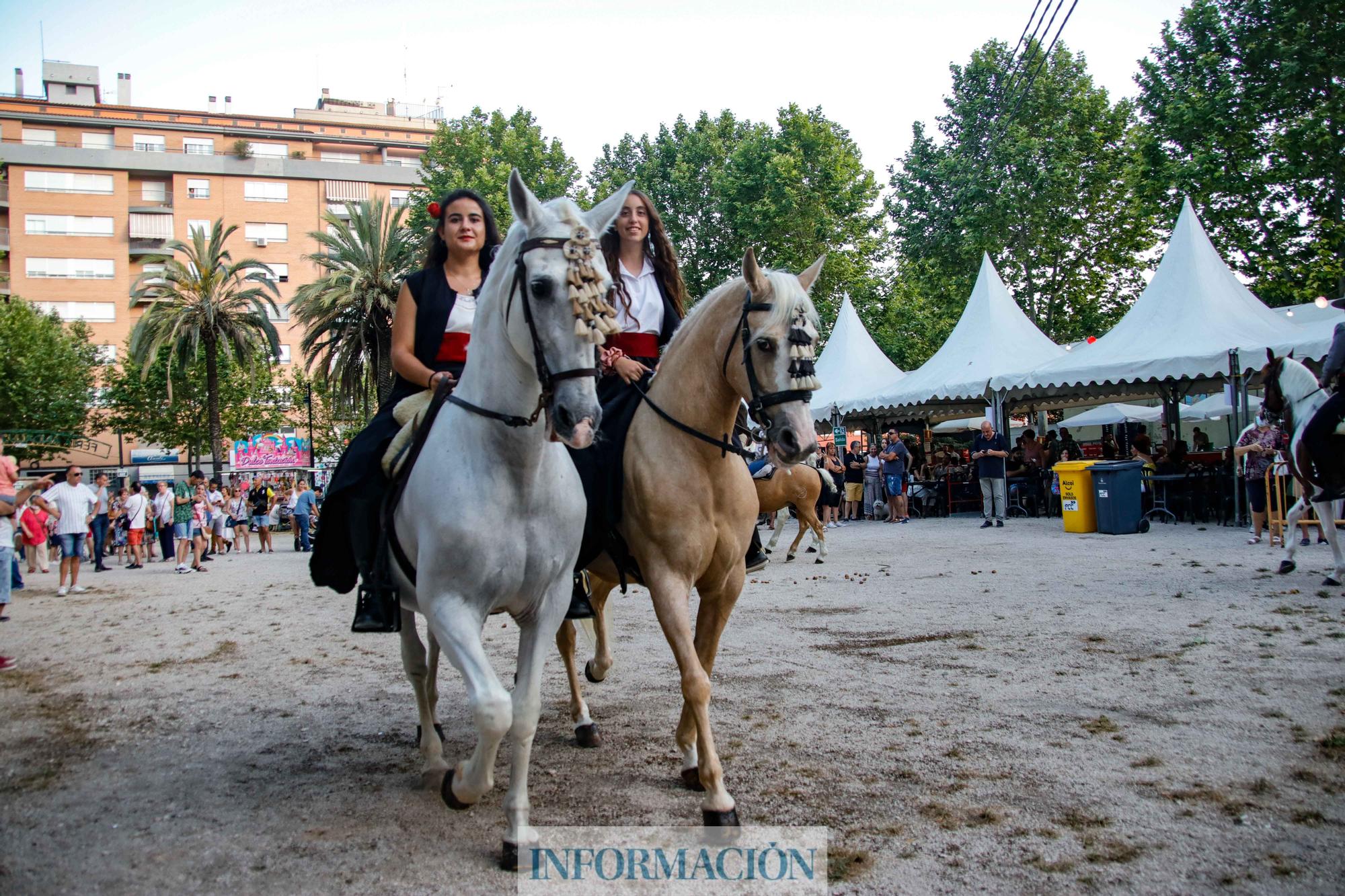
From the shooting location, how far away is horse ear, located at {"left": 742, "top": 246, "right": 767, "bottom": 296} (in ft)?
13.0

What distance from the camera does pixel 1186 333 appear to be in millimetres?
18250

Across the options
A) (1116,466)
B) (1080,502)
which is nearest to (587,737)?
(1116,466)

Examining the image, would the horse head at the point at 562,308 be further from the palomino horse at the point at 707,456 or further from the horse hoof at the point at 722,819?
the horse hoof at the point at 722,819

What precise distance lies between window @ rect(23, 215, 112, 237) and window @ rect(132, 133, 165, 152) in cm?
672

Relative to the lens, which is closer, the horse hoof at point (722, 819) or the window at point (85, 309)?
→ the horse hoof at point (722, 819)

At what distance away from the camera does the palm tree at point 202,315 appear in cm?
3675

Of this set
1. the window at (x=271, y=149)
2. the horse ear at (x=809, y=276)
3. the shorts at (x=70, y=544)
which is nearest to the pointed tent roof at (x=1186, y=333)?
the horse ear at (x=809, y=276)

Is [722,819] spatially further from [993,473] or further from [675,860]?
[993,473]

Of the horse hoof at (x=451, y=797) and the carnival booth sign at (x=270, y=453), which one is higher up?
the carnival booth sign at (x=270, y=453)

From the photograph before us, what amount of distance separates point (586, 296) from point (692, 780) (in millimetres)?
2337

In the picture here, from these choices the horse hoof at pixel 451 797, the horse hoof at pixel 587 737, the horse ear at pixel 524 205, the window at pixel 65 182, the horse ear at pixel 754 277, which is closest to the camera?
the horse ear at pixel 524 205

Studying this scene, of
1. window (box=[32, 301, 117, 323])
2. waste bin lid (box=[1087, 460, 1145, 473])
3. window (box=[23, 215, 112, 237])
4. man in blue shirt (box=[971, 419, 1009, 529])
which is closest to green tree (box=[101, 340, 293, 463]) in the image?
window (box=[32, 301, 117, 323])

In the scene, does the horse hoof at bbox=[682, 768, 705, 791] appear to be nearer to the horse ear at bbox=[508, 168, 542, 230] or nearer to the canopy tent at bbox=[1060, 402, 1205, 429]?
the horse ear at bbox=[508, 168, 542, 230]

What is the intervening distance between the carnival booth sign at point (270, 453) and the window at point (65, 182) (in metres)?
31.4
